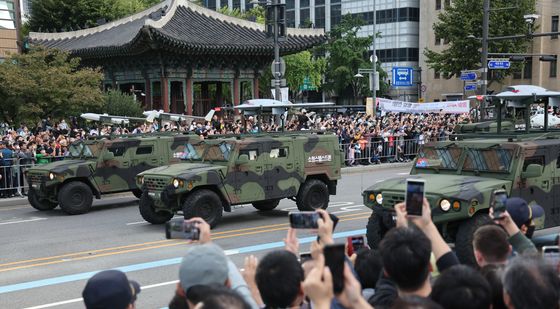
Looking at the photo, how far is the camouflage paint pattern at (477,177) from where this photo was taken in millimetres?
9305

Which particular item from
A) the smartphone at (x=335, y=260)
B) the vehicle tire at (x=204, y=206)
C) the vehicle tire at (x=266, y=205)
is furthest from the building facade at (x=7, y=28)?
the smartphone at (x=335, y=260)

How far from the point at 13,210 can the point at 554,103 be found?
12.4m

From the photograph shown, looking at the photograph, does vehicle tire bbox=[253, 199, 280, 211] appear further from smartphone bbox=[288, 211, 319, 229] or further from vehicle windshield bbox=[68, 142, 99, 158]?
smartphone bbox=[288, 211, 319, 229]

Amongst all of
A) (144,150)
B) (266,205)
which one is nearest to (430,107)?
(266,205)

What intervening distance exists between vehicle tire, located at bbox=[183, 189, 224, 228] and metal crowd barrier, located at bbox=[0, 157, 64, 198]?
22.3 feet

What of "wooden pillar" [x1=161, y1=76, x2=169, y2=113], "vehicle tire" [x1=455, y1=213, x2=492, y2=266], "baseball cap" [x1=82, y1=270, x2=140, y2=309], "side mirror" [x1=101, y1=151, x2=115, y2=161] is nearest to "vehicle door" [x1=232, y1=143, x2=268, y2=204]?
"side mirror" [x1=101, y1=151, x2=115, y2=161]

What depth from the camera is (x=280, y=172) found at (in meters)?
14.5

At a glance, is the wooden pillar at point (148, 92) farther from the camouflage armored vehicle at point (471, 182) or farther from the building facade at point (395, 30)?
the building facade at point (395, 30)

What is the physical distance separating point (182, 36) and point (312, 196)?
60.8 ft

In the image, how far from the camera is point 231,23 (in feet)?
118

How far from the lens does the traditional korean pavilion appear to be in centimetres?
3192

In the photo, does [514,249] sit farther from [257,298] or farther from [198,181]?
[198,181]

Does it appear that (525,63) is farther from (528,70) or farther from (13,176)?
(13,176)

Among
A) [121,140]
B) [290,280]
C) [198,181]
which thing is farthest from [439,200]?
[121,140]
